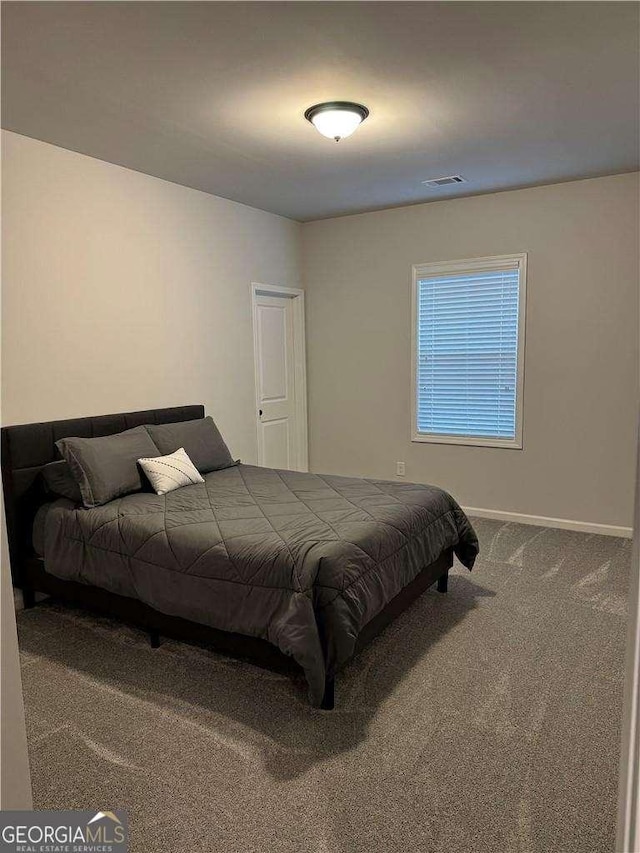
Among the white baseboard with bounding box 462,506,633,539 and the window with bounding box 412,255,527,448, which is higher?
the window with bounding box 412,255,527,448

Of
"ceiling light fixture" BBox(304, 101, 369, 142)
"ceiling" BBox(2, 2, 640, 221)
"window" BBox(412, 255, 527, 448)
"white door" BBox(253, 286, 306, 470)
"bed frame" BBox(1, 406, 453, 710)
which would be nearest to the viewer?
"ceiling" BBox(2, 2, 640, 221)

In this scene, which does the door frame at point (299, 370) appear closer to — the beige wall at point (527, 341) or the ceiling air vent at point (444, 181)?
the beige wall at point (527, 341)

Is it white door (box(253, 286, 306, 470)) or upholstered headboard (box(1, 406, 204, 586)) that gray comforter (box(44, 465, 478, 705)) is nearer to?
upholstered headboard (box(1, 406, 204, 586))

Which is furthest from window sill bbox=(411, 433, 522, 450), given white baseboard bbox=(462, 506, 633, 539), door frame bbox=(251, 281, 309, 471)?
door frame bbox=(251, 281, 309, 471)

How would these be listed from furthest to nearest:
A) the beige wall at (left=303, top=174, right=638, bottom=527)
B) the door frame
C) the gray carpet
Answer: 1. the door frame
2. the beige wall at (left=303, top=174, right=638, bottom=527)
3. the gray carpet

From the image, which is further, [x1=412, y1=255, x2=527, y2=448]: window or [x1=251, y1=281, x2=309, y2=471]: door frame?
[x1=251, y1=281, x2=309, y2=471]: door frame

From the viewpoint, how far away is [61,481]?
3492 millimetres

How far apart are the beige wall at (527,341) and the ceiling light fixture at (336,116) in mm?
2214

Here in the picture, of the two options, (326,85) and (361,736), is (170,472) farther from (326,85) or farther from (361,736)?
(326,85)

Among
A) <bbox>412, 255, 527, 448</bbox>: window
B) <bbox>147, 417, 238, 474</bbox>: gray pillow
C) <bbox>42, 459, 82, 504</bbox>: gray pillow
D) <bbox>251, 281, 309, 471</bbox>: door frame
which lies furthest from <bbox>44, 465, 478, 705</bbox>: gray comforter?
<bbox>251, 281, 309, 471</bbox>: door frame

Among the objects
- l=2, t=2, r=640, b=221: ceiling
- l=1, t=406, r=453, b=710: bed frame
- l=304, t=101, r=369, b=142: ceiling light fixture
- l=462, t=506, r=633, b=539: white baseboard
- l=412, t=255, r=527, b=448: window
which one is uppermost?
l=2, t=2, r=640, b=221: ceiling

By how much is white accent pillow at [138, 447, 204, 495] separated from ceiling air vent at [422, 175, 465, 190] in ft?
9.00

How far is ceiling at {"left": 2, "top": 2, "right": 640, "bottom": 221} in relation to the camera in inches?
88.0

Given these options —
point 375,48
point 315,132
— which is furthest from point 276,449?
point 375,48
